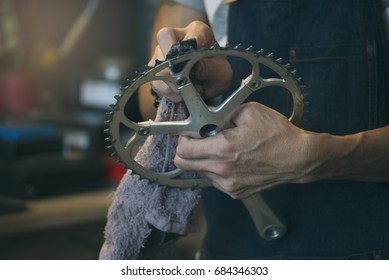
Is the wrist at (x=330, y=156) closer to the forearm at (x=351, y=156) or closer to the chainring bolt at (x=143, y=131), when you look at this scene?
the forearm at (x=351, y=156)

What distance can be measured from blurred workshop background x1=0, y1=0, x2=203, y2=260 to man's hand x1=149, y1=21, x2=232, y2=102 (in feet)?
1.13

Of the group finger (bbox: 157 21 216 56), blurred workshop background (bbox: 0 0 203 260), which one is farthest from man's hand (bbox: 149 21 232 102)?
blurred workshop background (bbox: 0 0 203 260)

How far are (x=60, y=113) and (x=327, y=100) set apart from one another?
88 centimetres

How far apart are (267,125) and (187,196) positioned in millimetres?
107

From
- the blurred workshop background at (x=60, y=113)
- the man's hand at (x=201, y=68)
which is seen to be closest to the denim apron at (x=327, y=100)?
the man's hand at (x=201, y=68)

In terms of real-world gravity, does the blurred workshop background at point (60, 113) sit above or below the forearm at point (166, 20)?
above

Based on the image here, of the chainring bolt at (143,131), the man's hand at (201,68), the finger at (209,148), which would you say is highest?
the man's hand at (201,68)

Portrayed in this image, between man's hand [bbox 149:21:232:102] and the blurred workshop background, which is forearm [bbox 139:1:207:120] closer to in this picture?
man's hand [bbox 149:21:232:102]

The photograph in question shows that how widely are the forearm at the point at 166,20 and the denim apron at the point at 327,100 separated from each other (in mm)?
37

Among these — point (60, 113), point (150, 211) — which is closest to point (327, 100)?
point (150, 211)

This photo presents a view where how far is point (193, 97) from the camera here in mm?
510

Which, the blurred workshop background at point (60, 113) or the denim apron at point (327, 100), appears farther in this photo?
the blurred workshop background at point (60, 113)

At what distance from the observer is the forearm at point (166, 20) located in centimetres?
59

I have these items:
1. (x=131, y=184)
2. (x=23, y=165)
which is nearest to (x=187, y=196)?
(x=131, y=184)
